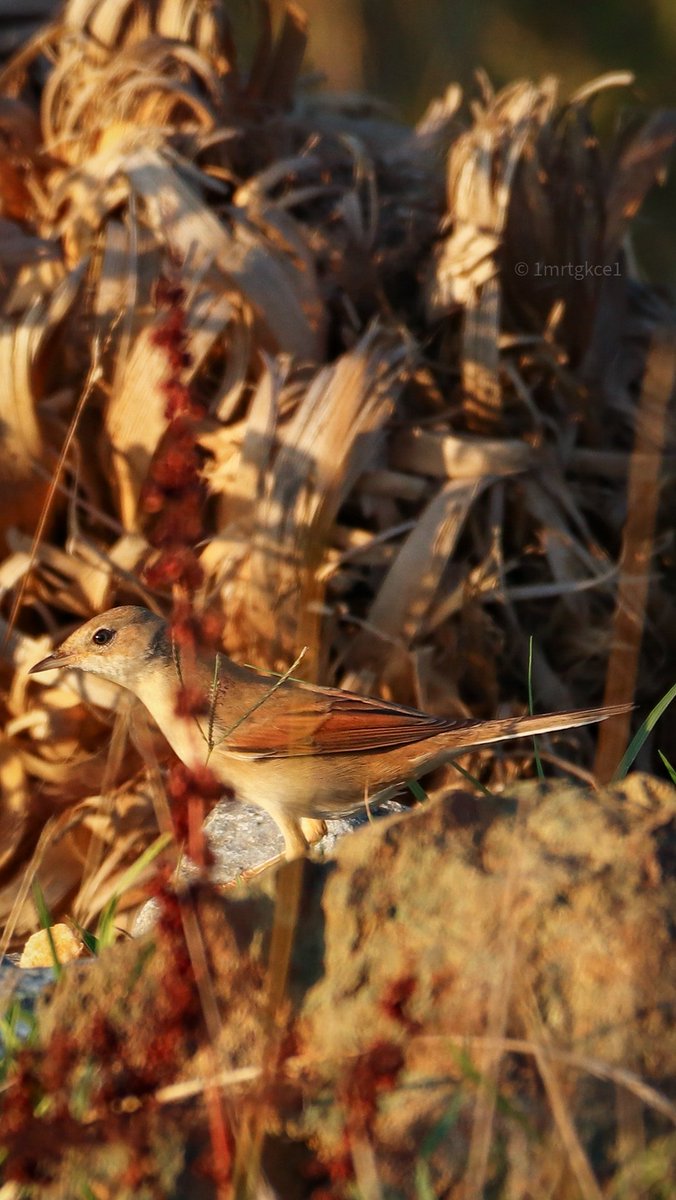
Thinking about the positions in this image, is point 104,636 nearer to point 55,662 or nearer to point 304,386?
point 55,662

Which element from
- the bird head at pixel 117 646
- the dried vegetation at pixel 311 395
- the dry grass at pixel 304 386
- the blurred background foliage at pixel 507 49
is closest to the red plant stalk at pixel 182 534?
the blurred background foliage at pixel 507 49

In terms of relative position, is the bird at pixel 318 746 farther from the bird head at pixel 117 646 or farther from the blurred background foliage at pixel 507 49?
the blurred background foliage at pixel 507 49

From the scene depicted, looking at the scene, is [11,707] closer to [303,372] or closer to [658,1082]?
[303,372]

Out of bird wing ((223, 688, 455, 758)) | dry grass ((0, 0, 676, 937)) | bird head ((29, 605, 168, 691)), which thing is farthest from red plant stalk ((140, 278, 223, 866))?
dry grass ((0, 0, 676, 937))

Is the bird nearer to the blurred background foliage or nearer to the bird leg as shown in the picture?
the bird leg

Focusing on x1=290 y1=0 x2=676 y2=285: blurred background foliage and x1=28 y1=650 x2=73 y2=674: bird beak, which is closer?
x1=290 y1=0 x2=676 y2=285: blurred background foliage

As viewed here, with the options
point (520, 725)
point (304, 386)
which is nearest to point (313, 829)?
point (520, 725)

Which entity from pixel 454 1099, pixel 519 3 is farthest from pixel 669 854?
pixel 519 3
